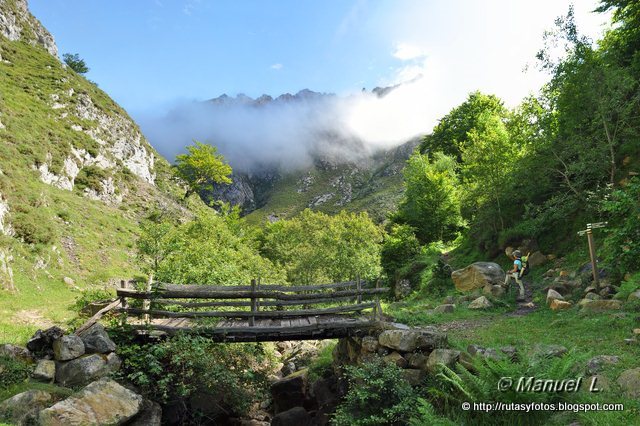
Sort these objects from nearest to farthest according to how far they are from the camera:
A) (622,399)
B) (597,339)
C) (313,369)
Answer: (622,399) < (597,339) < (313,369)

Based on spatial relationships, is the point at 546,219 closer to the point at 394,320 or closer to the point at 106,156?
the point at 394,320

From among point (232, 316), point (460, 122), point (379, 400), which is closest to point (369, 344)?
point (379, 400)

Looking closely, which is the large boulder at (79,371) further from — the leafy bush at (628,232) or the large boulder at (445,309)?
the leafy bush at (628,232)

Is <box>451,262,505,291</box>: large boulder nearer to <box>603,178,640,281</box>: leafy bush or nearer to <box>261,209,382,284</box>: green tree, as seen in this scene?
<box>603,178,640,281</box>: leafy bush

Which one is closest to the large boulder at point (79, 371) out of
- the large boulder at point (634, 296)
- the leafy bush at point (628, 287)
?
the large boulder at point (634, 296)

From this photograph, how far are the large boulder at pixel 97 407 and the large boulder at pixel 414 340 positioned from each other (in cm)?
635

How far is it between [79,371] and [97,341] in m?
0.87

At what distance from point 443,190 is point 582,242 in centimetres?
1602

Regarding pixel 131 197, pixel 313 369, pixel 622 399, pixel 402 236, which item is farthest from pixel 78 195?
pixel 622 399

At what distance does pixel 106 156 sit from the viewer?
49.1 metres

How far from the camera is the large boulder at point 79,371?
7.97 meters

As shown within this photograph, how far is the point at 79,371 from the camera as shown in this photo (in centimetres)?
805

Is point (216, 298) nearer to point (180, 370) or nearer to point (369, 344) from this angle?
point (180, 370)


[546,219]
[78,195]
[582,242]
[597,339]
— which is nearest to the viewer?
[597,339]
